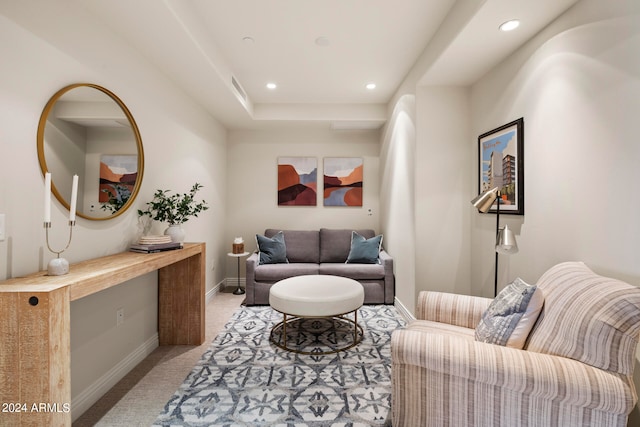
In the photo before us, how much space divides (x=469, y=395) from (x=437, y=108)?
8.21 feet

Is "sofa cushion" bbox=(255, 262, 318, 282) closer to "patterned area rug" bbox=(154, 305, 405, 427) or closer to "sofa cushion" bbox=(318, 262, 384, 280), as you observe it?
"sofa cushion" bbox=(318, 262, 384, 280)

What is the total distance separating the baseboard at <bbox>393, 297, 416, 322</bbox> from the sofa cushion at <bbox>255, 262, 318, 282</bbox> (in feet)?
3.51

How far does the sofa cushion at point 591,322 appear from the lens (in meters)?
1.16

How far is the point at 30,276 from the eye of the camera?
57.2 inches

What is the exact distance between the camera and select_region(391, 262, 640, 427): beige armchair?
1.16 metres

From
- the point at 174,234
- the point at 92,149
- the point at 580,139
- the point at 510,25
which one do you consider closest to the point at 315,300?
the point at 174,234

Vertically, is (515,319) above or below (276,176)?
below

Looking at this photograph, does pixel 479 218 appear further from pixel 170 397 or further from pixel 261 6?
pixel 170 397

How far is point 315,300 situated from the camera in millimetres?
2441

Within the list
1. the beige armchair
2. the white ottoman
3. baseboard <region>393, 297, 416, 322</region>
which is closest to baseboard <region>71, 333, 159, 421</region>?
the white ottoman

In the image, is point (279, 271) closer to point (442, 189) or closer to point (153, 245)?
point (153, 245)

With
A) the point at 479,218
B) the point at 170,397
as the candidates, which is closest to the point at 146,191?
the point at 170,397

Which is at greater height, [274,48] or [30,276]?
[274,48]

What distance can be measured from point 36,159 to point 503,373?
2.49 m
